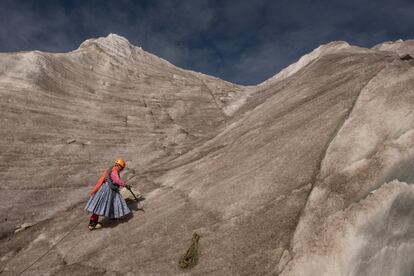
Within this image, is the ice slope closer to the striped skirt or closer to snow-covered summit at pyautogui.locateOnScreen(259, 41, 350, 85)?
the striped skirt

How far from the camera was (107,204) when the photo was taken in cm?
1147

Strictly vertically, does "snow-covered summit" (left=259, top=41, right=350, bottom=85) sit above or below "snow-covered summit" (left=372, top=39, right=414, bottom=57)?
above

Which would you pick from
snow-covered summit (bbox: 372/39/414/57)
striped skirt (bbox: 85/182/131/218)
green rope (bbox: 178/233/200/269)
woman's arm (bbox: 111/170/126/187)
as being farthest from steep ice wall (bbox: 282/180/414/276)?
snow-covered summit (bbox: 372/39/414/57)

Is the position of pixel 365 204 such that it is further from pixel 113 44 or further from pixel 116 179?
pixel 113 44

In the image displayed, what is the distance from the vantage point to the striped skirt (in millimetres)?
11398

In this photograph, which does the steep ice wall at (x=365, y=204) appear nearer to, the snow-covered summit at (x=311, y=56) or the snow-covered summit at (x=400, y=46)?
the snow-covered summit at (x=311, y=56)

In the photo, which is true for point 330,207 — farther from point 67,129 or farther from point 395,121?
point 67,129

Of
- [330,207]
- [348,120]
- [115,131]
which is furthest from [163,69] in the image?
[330,207]

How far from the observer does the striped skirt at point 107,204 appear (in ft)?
37.4

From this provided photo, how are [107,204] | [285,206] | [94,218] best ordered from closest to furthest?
[285,206], [107,204], [94,218]

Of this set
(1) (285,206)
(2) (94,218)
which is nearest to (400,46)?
(1) (285,206)

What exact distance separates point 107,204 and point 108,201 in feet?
0.35

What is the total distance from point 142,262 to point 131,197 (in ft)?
14.6

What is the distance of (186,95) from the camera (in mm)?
28547
